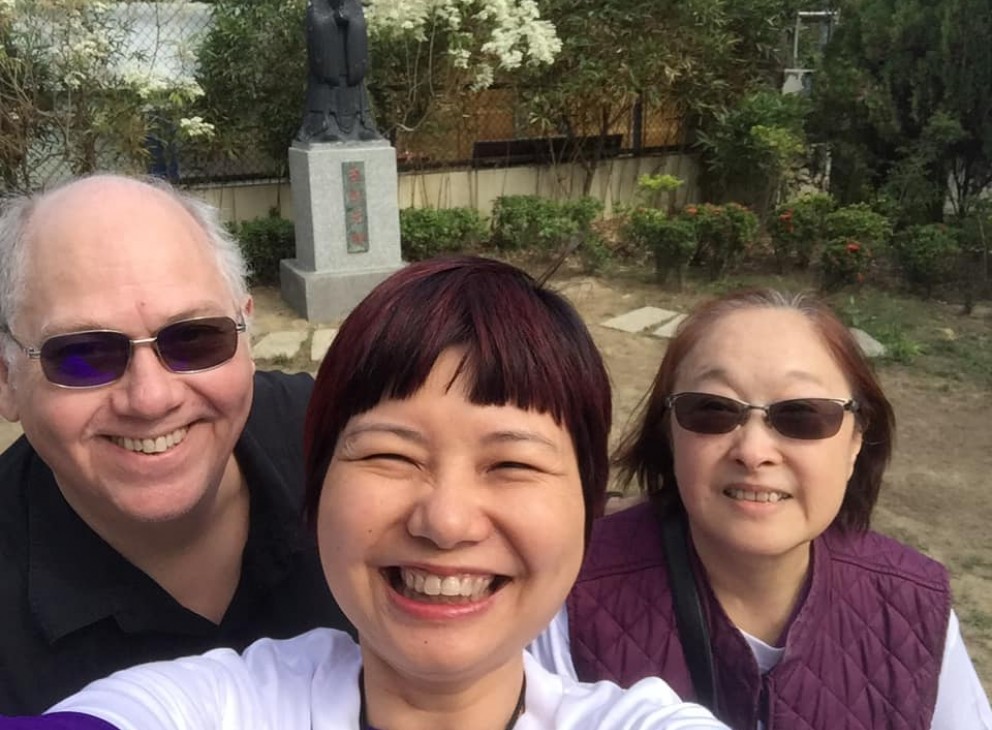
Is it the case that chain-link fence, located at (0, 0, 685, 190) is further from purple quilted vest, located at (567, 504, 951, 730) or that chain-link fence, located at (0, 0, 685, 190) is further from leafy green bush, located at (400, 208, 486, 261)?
purple quilted vest, located at (567, 504, 951, 730)

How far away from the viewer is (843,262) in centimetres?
670

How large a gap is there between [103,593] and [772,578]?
1.06 m

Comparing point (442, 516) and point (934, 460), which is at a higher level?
point (442, 516)

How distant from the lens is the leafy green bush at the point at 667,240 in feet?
23.1

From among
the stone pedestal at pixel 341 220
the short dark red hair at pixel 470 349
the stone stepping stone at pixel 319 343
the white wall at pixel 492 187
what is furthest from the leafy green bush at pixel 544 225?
the short dark red hair at pixel 470 349

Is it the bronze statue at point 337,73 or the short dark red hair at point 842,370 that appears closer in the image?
the short dark red hair at point 842,370

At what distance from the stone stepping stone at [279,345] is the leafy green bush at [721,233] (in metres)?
3.31

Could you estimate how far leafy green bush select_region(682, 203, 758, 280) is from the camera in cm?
726

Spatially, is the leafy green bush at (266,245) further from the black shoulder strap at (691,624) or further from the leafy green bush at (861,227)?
the black shoulder strap at (691,624)

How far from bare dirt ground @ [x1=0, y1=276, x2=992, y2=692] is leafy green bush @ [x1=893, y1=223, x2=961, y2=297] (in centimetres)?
64

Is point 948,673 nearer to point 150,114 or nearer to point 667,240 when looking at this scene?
point 667,240

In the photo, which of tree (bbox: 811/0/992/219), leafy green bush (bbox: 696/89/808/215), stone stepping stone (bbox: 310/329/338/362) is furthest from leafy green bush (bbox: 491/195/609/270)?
stone stepping stone (bbox: 310/329/338/362)

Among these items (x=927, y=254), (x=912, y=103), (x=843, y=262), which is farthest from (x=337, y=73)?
(x=912, y=103)

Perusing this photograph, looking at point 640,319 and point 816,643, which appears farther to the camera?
point 640,319
